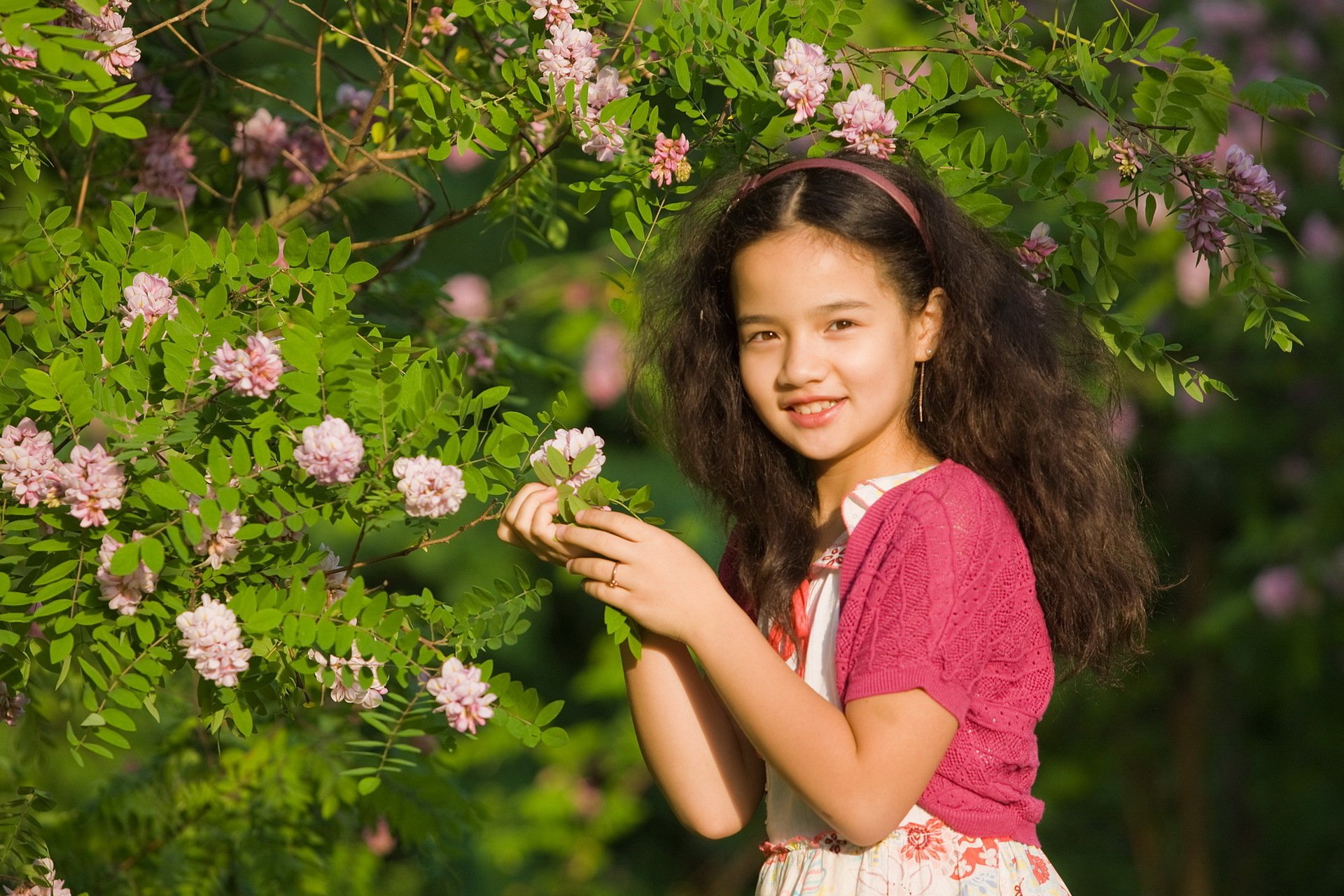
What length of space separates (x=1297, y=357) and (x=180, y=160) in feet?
11.8

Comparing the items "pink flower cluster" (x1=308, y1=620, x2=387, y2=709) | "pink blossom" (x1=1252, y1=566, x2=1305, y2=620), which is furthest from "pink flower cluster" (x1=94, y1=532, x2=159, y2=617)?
"pink blossom" (x1=1252, y1=566, x2=1305, y2=620)

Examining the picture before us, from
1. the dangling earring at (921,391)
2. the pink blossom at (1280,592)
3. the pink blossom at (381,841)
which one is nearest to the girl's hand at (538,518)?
the dangling earring at (921,391)

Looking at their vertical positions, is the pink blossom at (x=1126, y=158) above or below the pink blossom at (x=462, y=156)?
above

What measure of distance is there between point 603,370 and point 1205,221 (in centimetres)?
379

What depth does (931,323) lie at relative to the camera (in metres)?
1.80

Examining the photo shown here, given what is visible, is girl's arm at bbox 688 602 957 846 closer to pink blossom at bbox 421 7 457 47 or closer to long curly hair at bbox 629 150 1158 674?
long curly hair at bbox 629 150 1158 674

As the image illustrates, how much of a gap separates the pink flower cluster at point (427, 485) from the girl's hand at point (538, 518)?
0.67 ft

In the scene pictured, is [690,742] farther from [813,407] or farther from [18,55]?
[18,55]

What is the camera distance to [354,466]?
4.25 feet

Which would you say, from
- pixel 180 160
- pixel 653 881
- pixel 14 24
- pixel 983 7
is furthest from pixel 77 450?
pixel 653 881

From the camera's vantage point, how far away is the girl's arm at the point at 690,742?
171cm

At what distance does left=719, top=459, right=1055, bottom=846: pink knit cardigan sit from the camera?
1.53m

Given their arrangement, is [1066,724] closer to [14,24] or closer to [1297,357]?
[1297,357]

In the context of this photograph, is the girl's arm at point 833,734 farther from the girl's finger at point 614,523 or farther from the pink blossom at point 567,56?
the pink blossom at point 567,56
